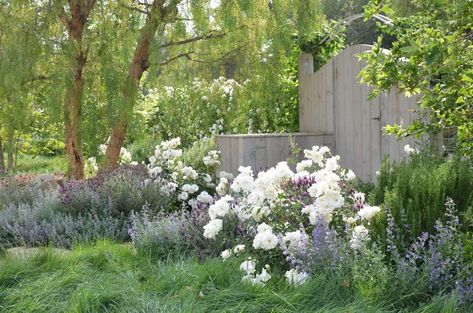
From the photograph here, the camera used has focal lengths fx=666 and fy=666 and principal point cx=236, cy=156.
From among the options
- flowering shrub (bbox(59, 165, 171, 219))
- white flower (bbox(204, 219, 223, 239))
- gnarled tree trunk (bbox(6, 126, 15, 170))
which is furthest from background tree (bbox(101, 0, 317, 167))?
white flower (bbox(204, 219, 223, 239))

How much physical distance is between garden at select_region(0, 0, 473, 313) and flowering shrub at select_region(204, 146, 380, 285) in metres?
0.01

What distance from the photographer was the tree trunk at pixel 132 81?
720 cm

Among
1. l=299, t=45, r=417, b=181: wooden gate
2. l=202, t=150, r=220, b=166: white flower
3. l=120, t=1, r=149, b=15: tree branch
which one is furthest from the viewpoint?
l=202, t=150, r=220, b=166: white flower

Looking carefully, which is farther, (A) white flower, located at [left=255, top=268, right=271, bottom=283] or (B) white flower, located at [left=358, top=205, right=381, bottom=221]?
(B) white flower, located at [left=358, top=205, right=381, bottom=221]

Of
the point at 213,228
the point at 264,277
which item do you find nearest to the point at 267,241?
Result: the point at 264,277

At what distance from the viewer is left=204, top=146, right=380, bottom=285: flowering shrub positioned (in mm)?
3615

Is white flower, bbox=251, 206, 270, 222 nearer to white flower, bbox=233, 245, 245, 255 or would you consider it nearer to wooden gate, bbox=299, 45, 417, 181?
white flower, bbox=233, 245, 245, 255

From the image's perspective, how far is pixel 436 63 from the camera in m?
3.44

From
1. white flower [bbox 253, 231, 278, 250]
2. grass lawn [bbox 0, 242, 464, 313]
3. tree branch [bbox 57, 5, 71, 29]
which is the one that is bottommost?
grass lawn [bbox 0, 242, 464, 313]

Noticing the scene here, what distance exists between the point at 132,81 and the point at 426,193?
13.9 feet

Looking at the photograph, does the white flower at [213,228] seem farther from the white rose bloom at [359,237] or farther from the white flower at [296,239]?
the white rose bloom at [359,237]

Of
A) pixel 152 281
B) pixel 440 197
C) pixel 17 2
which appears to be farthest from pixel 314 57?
pixel 152 281

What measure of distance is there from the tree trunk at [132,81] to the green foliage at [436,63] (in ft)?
11.3

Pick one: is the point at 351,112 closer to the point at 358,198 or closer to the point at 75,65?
the point at 75,65
